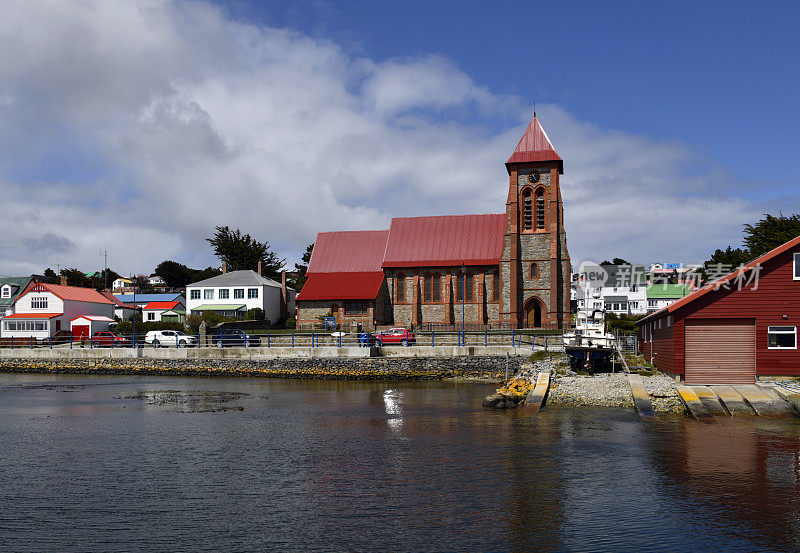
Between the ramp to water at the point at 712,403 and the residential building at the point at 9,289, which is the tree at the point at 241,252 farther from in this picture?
the ramp to water at the point at 712,403

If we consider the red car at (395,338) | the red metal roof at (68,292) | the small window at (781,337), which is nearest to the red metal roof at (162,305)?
the red metal roof at (68,292)

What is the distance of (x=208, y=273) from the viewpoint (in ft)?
492

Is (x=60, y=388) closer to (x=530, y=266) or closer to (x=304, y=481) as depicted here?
(x=304, y=481)

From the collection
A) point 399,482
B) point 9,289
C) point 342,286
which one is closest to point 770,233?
point 342,286

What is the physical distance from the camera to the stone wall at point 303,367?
148 ft

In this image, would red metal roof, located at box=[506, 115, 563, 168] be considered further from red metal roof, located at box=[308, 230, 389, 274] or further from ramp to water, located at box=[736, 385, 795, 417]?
ramp to water, located at box=[736, 385, 795, 417]

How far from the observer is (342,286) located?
7338 centimetres

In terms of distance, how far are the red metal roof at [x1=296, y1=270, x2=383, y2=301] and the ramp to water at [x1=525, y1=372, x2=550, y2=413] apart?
132ft

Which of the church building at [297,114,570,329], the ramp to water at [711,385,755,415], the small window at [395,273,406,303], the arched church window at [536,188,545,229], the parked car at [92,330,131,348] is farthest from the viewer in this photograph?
the small window at [395,273,406,303]

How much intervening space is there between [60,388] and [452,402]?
25.6 m

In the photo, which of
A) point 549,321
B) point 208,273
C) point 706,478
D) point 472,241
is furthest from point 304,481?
point 208,273

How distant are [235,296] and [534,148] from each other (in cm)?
3976

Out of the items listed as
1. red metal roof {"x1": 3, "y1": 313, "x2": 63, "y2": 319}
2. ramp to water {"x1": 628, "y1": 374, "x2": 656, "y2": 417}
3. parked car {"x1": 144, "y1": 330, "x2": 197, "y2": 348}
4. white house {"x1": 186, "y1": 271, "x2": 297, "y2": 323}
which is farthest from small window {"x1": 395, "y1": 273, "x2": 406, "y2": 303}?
ramp to water {"x1": 628, "y1": 374, "x2": 656, "y2": 417}

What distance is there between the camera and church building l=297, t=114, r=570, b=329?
6756 centimetres
